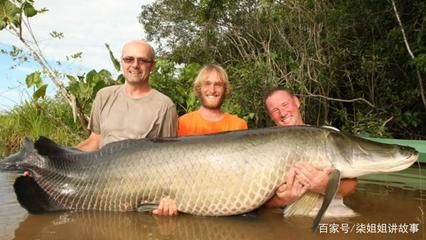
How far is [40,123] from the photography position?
10.4m

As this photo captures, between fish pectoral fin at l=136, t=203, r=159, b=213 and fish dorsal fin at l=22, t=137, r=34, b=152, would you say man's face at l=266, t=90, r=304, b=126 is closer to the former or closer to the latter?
fish pectoral fin at l=136, t=203, r=159, b=213

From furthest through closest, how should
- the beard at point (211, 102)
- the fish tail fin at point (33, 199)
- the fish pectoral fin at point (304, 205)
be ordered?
the beard at point (211, 102)
the fish tail fin at point (33, 199)
the fish pectoral fin at point (304, 205)

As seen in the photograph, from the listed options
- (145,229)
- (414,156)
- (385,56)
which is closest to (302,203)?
(414,156)

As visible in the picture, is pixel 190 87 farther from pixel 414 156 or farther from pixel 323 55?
pixel 414 156

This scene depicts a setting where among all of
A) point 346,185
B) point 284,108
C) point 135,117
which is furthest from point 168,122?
point 346,185

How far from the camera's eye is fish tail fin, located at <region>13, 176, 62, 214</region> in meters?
3.83

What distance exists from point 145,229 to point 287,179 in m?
1.01

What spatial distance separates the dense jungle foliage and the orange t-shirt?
4.91 metres

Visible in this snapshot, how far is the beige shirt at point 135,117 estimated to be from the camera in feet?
13.9

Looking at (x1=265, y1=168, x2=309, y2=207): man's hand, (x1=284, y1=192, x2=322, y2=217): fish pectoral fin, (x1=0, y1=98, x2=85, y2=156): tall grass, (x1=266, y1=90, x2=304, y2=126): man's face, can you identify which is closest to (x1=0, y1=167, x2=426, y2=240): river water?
(x1=284, y1=192, x2=322, y2=217): fish pectoral fin

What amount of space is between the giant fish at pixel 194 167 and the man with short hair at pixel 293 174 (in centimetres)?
5

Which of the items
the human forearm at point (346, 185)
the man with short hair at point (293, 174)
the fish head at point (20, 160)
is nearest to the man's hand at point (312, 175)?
the man with short hair at point (293, 174)

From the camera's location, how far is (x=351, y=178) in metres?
3.65

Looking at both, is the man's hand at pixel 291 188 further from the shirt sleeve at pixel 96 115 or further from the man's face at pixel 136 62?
the shirt sleeve at pixel 96 115
